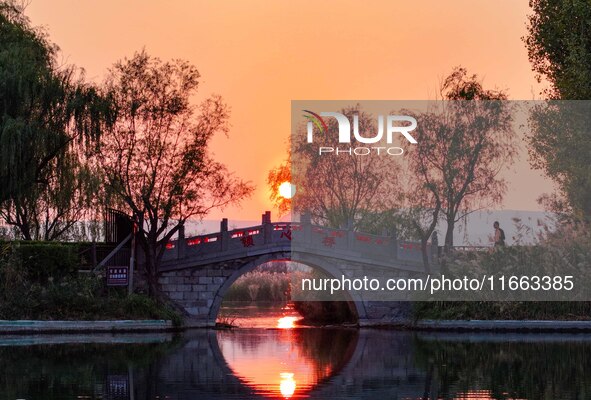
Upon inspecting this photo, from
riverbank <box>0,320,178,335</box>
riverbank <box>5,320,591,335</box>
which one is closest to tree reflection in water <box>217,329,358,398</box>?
riverbank <box>0,320,178,335</box>

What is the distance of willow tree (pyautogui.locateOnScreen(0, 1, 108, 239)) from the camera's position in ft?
119

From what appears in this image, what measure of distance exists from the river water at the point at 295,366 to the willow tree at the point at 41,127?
5117mm

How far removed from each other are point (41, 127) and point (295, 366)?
15116 millimetres

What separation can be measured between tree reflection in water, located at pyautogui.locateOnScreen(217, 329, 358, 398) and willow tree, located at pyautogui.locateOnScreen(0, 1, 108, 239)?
259 inches

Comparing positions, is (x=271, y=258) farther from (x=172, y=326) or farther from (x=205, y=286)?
(x=172, y=326)

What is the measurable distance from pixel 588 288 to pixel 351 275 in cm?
762

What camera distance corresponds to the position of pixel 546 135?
42.7 meters

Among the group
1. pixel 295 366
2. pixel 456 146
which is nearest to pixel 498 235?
pixel 456 146

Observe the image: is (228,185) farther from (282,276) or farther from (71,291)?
(282,276)

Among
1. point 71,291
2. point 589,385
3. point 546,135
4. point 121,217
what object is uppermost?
point 546,135

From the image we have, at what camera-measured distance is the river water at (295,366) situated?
65.0 ft

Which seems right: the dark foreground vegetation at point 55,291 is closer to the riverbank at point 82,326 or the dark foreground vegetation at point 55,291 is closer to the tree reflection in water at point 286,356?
the riverbank at point 82,326

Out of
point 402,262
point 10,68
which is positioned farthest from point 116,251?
point 402,262

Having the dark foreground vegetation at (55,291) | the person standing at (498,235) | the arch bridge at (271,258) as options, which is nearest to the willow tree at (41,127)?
the dark foreground vegetation at (55,291)
